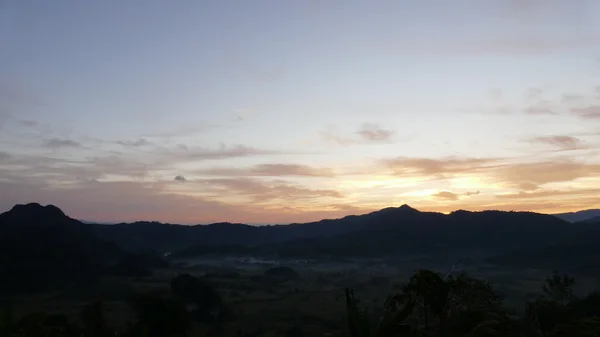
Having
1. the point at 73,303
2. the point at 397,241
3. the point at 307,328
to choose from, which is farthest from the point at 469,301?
the point at 397,241

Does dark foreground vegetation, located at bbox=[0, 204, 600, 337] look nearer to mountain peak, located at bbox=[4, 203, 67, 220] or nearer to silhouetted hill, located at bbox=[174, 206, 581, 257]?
mountain peak, located at bbox=[4, 203, 67, 220]

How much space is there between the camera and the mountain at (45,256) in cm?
9862

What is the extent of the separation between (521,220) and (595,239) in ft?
150

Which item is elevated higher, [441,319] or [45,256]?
[45,256]

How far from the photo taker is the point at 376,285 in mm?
100312

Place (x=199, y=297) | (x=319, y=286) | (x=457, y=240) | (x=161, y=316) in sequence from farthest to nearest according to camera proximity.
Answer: (x=457, y=240), (x=319, y=286), (x=199, y=297), (x=161, y=316)

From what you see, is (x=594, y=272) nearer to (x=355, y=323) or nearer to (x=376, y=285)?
(x=376, y=285)

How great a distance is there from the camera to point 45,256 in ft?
366

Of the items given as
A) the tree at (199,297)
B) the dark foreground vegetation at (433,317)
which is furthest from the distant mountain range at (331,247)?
the dark foreground vegetation at (433,317)

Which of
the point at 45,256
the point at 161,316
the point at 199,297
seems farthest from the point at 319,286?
the point at 161,316

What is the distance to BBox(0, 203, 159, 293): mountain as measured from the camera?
9862 cm

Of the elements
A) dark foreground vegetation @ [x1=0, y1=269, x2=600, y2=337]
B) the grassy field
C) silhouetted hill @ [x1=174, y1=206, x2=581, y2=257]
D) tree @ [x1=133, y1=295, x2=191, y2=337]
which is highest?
silhouetted hill @ [x1=174, y1=206, x2=581, y2=257]

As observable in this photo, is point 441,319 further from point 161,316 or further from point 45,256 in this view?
point 45,256

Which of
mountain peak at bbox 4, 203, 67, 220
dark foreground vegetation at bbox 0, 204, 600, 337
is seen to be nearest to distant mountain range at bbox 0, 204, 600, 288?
mountain peak at bbox 4, 203, 67, 220
